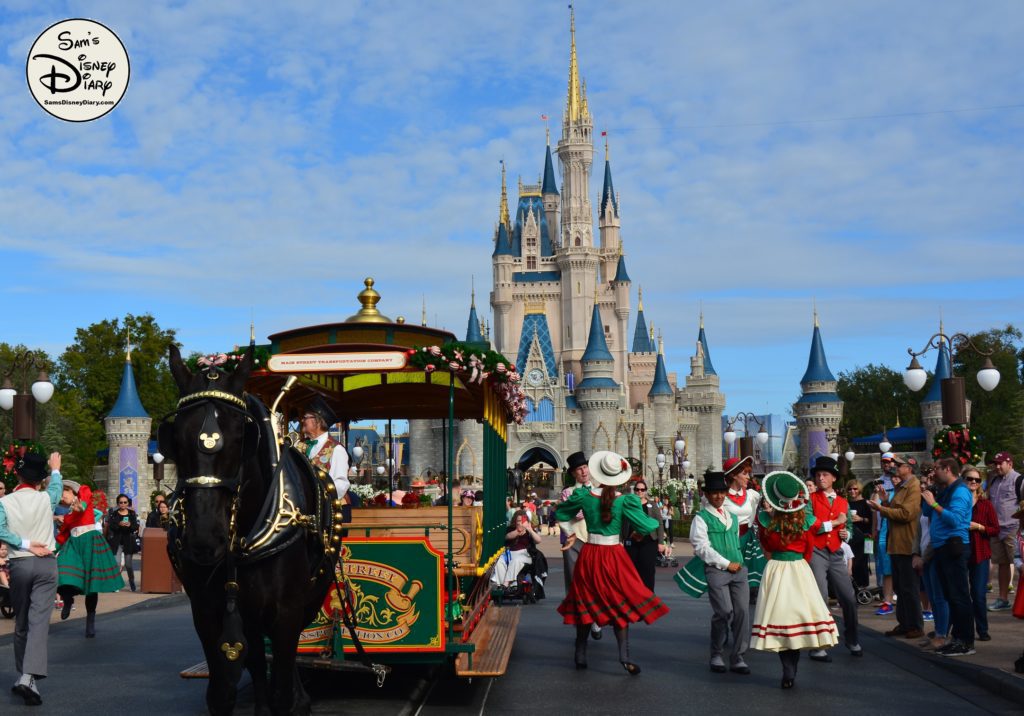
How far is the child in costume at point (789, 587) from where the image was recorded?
9.20 meters

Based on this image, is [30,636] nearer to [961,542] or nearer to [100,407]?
[961,542]

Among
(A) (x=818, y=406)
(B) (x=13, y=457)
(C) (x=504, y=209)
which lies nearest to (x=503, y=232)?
(C) (x=504, y=209)

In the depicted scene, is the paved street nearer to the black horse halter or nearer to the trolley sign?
the trolley sign

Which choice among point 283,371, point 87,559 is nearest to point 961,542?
point 283,371

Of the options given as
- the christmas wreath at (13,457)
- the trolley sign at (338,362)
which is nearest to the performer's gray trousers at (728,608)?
the trolley sign at (338,362)

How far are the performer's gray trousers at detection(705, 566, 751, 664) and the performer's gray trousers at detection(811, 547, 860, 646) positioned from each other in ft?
3.14

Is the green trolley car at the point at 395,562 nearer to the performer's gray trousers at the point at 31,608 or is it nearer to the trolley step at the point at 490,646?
the trolley step at the point at 490,646

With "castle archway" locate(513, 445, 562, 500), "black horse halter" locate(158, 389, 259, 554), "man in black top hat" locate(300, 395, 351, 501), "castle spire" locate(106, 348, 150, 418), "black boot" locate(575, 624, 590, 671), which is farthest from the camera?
"castle archway" locate(513, 445, 562, 500)

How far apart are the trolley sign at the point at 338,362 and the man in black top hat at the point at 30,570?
7.16 feet

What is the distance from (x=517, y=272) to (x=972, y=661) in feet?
358

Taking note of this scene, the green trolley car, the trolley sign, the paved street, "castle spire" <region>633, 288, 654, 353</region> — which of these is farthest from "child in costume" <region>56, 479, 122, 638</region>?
"castle spire" <region>633, 288, 654, 353</region>

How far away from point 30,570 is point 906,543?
27.9ft

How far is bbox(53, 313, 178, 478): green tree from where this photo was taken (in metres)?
69.1

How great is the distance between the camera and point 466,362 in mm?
8773
